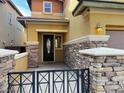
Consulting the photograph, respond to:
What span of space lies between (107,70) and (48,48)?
38.9 feet

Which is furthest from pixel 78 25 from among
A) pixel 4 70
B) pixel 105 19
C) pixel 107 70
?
pixel 4 70

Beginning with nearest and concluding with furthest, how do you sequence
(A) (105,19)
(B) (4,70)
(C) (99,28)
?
(B) (4,70) → (C) (99,28) → (A) (105,19)

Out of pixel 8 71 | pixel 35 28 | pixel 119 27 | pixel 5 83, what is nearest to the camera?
pixel 5 83

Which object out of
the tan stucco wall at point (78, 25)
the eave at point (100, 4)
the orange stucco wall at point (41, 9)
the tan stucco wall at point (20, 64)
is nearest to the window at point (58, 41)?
the orange stucco wall at point (41, 9)

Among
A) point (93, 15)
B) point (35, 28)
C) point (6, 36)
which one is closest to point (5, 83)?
point (93, 15)

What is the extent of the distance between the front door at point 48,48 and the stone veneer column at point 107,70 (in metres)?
11.5

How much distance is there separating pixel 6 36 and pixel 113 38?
9.89 m

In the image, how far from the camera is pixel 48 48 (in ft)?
52.4

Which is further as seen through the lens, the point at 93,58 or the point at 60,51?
the point at 60,51

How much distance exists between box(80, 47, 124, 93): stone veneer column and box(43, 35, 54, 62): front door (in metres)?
11.5

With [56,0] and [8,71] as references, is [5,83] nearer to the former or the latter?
[8,71]

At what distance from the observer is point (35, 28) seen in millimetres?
13250

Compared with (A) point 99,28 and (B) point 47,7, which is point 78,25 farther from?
(B) point 47,7

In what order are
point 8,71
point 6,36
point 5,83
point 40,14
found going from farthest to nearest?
point 40,14 → point 6,36 → point 8,71 → point 5,83
